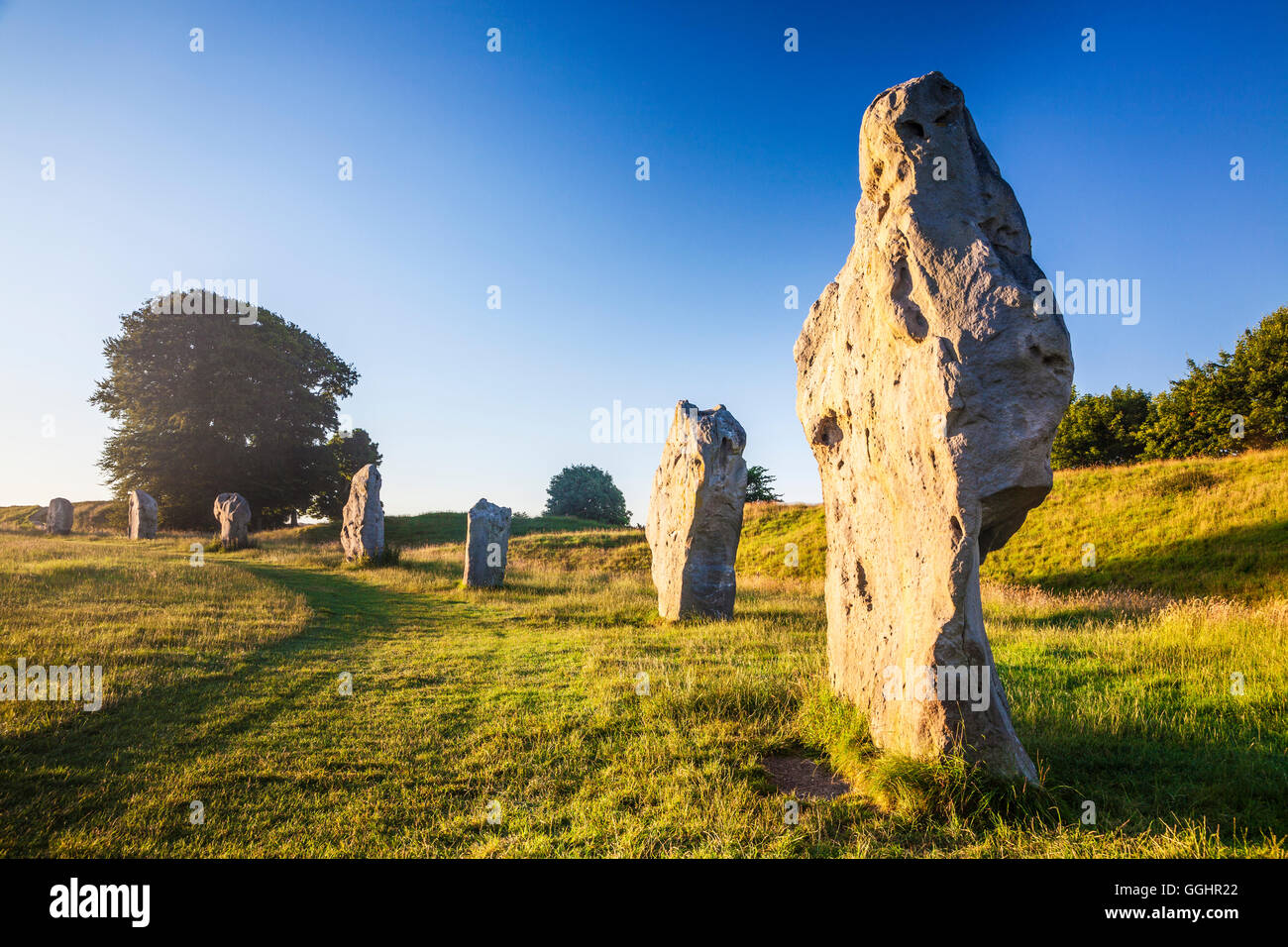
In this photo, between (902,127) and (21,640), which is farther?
(21,640)

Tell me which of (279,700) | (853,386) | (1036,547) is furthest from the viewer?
(1036,547)

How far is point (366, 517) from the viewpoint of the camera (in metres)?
20.5

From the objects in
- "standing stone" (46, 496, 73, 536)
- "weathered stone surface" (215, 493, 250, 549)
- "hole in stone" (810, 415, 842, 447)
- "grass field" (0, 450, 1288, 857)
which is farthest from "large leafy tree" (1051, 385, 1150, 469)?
"standing stone" (46, 496, 73, 536)

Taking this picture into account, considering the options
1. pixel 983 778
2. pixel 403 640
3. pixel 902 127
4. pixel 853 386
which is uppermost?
pixel 902 127

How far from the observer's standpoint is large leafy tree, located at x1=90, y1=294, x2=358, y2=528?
99.3 ft

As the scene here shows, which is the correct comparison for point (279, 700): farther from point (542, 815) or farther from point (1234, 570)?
point (1234, 570)

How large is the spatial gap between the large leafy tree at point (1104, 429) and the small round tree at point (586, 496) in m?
34.3

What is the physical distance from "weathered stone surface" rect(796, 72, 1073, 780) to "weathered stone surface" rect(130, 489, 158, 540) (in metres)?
32.0

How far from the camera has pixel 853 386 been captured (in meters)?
5.28

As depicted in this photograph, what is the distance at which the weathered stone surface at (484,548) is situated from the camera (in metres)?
16.1

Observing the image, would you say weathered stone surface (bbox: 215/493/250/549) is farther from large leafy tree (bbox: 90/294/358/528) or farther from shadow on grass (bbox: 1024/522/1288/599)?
shadow on grass (bbox: 1024/522/1288/599)

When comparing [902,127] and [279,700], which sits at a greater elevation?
[902,127]
